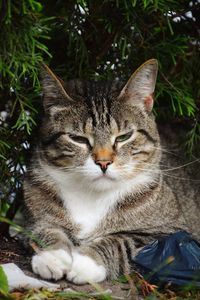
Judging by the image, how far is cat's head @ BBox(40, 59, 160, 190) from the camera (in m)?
3.46

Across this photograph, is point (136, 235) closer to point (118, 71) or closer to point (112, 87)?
point (112, 87)

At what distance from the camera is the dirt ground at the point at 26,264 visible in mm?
3104

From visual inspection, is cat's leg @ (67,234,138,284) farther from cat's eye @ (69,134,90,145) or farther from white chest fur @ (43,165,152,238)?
cat's eye @ (69,134,90,145)

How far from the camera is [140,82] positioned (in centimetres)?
364

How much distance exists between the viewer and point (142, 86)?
12.1 ft

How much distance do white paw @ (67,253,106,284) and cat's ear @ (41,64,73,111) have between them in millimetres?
923

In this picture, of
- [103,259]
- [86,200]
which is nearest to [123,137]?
[86,200]

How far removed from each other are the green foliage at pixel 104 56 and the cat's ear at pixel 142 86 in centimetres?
34

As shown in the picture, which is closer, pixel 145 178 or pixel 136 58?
pixel 145 178

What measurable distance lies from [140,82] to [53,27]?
74 cm

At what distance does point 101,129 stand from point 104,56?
0.83m

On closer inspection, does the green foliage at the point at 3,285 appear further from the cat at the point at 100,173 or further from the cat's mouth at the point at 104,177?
the cat's mouth at the point at 104,177

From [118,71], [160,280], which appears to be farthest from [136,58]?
[160,280]

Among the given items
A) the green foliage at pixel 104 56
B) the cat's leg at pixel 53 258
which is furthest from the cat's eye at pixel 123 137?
the cat's leg at pixel 53 258
